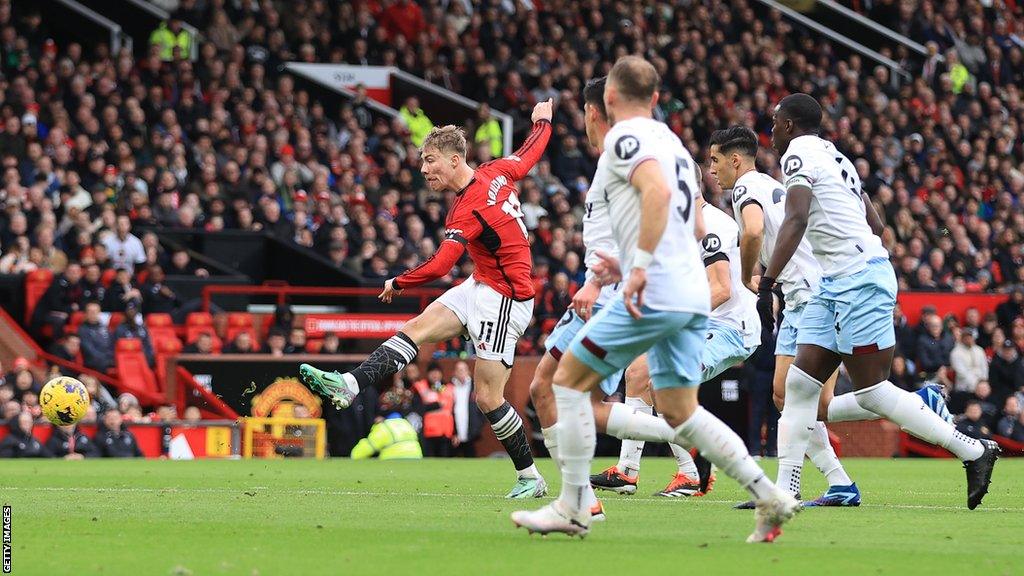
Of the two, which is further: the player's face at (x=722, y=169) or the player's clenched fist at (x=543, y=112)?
the player's clenched fist at (x=543, y=112)

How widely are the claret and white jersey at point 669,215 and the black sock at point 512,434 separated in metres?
3.68

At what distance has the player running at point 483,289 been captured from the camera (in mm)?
11023

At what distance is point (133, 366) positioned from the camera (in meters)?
20.6

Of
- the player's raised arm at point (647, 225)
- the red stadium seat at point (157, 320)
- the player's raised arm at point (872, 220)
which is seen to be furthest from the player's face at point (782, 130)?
the red stadium seat at point (157, 320)

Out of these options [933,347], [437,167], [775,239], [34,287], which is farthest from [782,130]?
[933,347]

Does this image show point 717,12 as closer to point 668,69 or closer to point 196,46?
point 668,69

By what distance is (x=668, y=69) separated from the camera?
31953 millimetres

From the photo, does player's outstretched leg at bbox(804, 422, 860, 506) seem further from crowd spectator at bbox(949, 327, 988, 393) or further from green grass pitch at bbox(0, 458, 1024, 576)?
crowd spectator at bbox(949, 327, 988, 393)

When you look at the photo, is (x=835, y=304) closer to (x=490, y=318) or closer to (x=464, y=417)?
(x=490, y=318)

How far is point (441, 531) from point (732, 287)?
11.7 feet

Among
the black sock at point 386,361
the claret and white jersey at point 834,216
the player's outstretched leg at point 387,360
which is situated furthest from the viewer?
the black sock at point 386,361

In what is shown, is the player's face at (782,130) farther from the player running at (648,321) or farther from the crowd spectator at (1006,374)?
the crowd spectator at (1006,374)

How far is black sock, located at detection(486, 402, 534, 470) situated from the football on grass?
424 centimetres

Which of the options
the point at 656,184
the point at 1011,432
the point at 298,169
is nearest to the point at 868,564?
the point at 656,184
